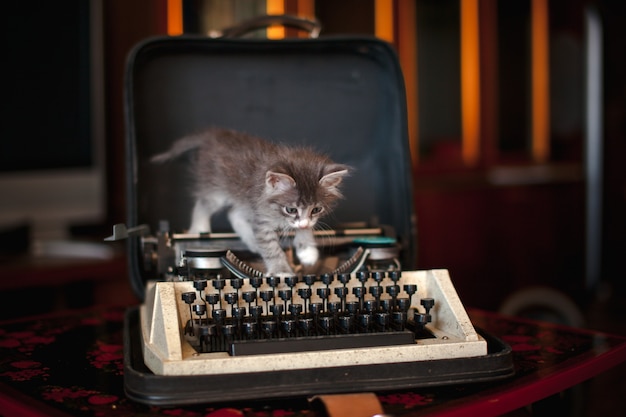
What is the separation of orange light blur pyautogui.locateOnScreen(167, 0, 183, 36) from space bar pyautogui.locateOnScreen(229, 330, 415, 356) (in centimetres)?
235

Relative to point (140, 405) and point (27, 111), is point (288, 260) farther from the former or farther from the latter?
point (27, 111)

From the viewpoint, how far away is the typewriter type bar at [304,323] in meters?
1.12

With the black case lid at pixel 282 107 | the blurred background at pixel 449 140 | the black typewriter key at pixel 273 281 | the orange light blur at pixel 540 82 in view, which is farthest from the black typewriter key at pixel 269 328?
the orange light blur at pixel 540 82

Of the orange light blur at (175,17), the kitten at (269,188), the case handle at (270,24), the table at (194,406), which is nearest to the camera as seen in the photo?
the table at (194,406)

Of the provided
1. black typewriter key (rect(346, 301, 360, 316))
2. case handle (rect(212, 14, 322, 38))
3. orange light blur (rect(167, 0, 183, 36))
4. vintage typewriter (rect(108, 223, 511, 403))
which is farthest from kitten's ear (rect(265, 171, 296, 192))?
orange light blur (rect(167, 0, 183, 36))

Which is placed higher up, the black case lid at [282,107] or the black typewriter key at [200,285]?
the black case lid at [282,107]

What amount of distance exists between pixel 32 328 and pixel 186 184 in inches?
16.9

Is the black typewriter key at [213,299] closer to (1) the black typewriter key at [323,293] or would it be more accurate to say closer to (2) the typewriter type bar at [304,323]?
(2) the typewriter type bar at [304,323]

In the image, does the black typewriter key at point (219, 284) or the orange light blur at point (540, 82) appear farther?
the orange light blur at point (540, 82)

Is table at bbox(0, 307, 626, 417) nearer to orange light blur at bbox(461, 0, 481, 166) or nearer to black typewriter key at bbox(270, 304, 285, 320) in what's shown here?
black typewriter key at bbox(270, 304, 285, 320)

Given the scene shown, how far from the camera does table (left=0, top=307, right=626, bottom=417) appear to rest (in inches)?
41.9

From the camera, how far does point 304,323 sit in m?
1.19

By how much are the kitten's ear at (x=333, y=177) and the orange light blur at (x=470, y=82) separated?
3.45 metres

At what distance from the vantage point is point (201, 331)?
1.15 meters
